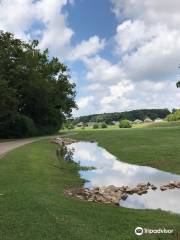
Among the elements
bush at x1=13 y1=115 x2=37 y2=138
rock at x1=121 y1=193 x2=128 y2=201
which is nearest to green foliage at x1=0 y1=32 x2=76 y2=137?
bush at x1=13 y1=115 x2=37 y2=138

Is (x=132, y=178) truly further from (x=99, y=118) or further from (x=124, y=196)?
(x=99, y=118)

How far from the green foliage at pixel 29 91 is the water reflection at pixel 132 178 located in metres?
23.5

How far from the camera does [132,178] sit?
21266 millimetres

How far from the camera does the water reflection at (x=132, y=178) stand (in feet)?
49.2

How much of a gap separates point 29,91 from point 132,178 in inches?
1782

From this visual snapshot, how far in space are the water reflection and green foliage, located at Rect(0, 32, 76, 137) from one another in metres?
23.5

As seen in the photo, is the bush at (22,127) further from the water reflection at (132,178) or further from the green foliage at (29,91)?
the water reflection at (132,178)

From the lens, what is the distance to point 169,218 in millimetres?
12062

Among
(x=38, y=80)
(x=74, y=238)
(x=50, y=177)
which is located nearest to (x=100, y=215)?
(x=74, y=238)

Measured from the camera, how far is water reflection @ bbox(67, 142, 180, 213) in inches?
591

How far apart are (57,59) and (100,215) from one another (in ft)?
228

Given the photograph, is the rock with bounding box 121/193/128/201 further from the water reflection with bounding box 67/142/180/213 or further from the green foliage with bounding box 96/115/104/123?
the green foliage with bounding box 96/115/104/123

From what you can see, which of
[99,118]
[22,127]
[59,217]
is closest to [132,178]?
[59,217]

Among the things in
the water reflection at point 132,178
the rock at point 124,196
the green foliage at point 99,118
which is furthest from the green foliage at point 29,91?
the green foliage at point 99,118
